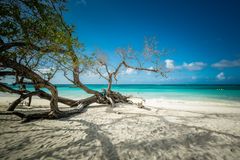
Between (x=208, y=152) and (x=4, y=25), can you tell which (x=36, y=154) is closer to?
(x=4, y=25)

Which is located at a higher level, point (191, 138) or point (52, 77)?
point (52, 77)

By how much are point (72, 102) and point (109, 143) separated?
22.3 ft

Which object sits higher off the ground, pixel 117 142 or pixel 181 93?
pixel 181 93

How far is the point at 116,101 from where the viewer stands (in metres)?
12.2

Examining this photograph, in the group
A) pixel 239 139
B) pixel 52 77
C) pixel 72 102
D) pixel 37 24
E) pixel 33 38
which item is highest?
pixel 37 24

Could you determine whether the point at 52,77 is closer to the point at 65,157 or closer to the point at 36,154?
the point at 36,154

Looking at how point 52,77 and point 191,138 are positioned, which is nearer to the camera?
point 191,138

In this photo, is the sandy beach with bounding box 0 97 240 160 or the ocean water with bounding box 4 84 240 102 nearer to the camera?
the sandy beach with bounding box 0 97 240 160

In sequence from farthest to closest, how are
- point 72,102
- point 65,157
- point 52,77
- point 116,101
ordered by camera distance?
point 116,101 → point 72,102 → point 52,77 → point 65,157

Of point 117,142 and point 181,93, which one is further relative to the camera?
point 181,93

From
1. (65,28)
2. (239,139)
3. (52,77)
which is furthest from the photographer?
(52,77)

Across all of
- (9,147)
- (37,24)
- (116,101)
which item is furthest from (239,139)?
(116,101)

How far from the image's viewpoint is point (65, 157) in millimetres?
2988

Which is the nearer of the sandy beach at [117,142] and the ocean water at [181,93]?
the sandy beach at [117,142]
